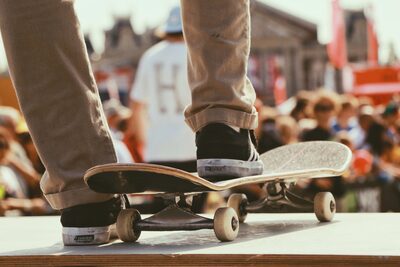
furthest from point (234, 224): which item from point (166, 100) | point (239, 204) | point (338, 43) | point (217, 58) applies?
point (338, 43)

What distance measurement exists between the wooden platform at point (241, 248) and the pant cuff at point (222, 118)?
0.90ft

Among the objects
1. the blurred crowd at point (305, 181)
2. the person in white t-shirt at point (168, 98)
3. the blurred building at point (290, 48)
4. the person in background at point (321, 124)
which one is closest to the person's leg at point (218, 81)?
the person in white t-shirt at point (168, 98)

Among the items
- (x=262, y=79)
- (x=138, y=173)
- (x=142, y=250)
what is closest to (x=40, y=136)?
(x=138, y=173)

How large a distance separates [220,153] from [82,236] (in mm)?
396

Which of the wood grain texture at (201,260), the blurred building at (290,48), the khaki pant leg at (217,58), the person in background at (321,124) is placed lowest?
the wood grain texture at (201,260)

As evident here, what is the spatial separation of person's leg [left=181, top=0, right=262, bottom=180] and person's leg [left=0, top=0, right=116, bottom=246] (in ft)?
0.86

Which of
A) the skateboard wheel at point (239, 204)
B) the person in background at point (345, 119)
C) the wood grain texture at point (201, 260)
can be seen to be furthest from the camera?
the person in background at point (345, 119)

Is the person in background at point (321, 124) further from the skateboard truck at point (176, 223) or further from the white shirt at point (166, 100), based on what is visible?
the skateboard truck at point (176, 223)

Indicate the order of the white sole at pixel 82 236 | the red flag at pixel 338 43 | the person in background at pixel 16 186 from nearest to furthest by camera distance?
1. the white sole at pixel 82 236
2. the person in background at pixel 16 186
3. the red flag at pixel 338 43

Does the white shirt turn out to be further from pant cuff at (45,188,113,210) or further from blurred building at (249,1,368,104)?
blurred building at (249,1,368,104)

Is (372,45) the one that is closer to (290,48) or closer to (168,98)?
(168,98)

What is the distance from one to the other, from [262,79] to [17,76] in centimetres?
6784

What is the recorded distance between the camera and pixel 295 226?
2.73m

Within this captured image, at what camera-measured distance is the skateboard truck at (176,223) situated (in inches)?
90.8
